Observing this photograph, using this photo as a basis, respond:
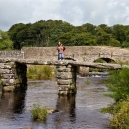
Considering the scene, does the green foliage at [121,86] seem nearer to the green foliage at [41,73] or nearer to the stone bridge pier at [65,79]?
the stone bridge pier at [65,79]

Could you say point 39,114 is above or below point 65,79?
below

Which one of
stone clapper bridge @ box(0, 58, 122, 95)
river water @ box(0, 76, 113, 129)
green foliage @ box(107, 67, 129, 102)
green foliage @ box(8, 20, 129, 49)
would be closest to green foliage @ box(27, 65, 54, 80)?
stone clapper bridge @ box(0, 58, 122, 95)

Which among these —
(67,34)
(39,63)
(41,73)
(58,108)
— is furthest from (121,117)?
(67,34)

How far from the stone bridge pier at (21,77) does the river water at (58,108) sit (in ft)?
1.99

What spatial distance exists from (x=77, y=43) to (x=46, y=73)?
120 ft

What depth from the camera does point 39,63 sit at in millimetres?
23094

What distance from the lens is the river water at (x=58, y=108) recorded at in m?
14.7

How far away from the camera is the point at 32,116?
16016mm

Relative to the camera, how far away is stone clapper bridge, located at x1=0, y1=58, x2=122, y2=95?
2192 cm

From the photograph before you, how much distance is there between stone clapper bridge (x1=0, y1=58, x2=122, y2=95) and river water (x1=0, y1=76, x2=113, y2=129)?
682mm

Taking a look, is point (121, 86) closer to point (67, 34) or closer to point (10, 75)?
point (10, 75)

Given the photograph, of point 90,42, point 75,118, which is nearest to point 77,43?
point 90,42

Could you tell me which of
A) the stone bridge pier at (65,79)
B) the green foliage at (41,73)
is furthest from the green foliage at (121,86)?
the green foliage at (41,73)

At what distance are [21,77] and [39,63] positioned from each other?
2.89 m
